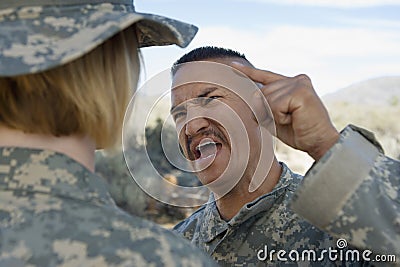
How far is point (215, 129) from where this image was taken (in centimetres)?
297

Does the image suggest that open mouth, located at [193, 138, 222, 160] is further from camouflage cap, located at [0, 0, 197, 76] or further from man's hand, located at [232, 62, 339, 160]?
camouflage cap, located at [0, 0, 197, 76]

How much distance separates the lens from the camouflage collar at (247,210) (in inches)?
109

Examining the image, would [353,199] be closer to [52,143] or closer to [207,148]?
[52,143]

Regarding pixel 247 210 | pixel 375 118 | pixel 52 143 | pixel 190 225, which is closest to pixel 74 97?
pixel 52 143

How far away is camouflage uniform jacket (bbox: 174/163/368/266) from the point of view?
2656mm

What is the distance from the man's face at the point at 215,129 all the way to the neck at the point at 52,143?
1436 mm

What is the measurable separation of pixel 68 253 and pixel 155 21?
593 millimetres

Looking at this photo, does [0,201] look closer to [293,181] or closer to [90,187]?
[90,187]

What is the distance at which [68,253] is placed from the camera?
4.51ft

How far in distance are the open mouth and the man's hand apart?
0.85 m

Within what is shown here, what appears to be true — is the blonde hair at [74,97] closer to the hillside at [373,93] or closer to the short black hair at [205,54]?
the short black hair at [205,54]

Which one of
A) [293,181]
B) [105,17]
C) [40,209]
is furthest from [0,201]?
[293,181]

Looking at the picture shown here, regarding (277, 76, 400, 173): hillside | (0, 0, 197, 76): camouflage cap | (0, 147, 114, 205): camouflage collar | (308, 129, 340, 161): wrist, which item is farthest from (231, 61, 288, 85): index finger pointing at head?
(277, 76, 400, 173): hillside

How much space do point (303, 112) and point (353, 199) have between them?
318mm
